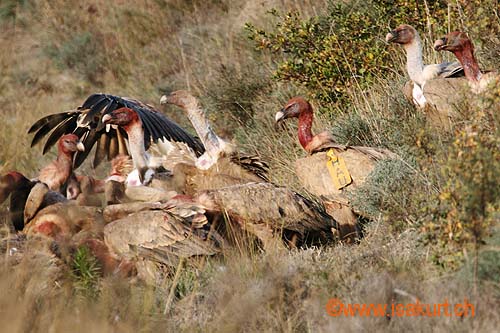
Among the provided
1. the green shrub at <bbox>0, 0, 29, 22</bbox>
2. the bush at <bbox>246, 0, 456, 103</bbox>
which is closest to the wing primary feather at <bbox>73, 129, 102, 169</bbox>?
the bush at <bbox>246, 0, 456, 103</bbox>

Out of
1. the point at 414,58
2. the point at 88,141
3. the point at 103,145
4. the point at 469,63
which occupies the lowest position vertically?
the point at 103,145

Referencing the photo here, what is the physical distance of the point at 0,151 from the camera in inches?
391

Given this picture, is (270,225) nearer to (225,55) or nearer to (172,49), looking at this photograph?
(225,55)

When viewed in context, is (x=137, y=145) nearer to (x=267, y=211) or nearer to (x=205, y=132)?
(x=205, y=132)

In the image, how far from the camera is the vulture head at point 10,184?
7.40 metres

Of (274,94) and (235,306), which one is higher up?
(235,306)

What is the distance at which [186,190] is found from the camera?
327 inches

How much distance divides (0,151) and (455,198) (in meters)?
5.86

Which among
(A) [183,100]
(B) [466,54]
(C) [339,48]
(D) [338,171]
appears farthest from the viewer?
(C) [339,48]

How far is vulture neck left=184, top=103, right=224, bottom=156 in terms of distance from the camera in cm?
889

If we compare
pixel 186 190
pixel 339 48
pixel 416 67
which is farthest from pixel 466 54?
pixel 186 190

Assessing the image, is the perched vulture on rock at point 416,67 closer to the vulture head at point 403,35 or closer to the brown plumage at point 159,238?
the vulture head at point 403,35

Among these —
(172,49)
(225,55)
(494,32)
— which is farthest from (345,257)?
(172,49)

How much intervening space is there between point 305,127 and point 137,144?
1.59 meters
